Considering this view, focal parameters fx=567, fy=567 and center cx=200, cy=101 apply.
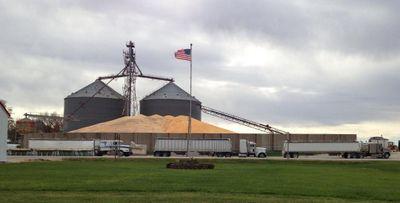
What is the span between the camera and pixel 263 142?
103375mm

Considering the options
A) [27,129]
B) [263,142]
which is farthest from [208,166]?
[27,129]

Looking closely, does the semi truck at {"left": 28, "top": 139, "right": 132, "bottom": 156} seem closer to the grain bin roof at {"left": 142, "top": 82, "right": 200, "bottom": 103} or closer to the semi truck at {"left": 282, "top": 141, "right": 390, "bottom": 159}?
the semi truck at {"left": 282, "top": 141, "right": 390, "bottom": 159}

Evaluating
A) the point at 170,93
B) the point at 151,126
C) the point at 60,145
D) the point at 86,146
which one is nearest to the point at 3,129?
the point at 86,146

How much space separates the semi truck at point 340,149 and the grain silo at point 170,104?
4947 cm

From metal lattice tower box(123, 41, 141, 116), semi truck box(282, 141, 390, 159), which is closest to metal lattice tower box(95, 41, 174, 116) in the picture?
metal lattice tower box(123, 41, 141, 116)

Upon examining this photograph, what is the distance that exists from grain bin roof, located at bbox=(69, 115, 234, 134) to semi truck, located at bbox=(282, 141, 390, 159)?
98.4ft

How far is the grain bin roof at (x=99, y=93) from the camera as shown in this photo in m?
138

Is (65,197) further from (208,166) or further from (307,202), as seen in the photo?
(208,166)

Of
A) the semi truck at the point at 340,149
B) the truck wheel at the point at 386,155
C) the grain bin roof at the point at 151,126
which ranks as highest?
the grain bin roof at the point at 151,126

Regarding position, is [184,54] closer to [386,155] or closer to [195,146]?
[195,146]

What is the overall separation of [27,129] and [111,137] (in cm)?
6277

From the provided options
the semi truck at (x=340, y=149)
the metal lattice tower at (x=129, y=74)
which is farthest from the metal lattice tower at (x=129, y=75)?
the semi truck at (x=340, y=149)

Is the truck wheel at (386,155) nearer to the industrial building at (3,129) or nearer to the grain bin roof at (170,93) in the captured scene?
the industrial building at (3,129)

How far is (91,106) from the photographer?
138 metres
